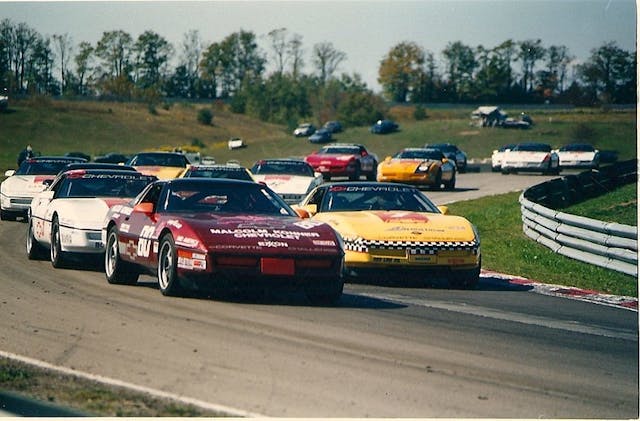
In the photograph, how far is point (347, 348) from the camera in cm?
848

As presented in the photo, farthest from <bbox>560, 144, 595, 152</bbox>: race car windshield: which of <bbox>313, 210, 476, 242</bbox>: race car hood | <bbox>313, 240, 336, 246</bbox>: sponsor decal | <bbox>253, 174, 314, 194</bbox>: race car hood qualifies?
<bbox>313, 240, 336, 246</bbox>: sponsor decal

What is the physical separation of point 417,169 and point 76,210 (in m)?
21.6

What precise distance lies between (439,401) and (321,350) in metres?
1.67

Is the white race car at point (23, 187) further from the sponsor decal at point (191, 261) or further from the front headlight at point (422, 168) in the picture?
the front headlight at point (422, 168)

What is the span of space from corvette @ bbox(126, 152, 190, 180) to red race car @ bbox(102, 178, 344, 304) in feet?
52.2

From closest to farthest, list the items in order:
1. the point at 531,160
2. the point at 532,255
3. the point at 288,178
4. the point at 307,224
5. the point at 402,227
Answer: the point at 307,224 < the point at 402,227 < the point at 532,255 < the point at 288,178 < the point at 531,160

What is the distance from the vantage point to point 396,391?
7.07 meters

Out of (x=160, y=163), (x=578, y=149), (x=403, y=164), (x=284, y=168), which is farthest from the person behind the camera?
(x=578, y=149)

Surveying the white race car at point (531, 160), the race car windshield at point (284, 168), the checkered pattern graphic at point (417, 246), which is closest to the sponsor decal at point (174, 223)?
the checkered pattern graphic at point (417, 246)

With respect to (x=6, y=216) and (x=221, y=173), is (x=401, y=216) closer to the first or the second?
(x=221, y=173)

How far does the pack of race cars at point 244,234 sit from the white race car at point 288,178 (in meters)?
10.6

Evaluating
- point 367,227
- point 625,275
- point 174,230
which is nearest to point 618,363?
point 174,230

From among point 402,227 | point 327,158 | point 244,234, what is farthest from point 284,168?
point 244,234

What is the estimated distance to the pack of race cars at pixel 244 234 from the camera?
35.0ft
